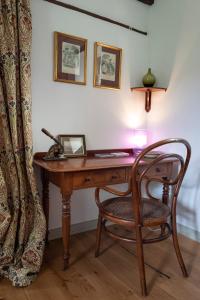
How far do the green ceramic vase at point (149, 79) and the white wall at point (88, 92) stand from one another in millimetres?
121

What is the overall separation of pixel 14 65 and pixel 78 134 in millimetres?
802

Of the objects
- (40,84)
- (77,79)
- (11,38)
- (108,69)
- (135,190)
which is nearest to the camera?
(135,190)

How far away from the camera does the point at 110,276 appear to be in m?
1.66

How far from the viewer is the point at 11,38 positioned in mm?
1646

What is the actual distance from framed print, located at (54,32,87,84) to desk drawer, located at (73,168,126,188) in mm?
876

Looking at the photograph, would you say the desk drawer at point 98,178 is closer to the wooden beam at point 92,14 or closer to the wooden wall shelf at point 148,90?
the wooden wall shelf at point 148,90

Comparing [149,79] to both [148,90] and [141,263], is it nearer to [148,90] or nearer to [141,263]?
[148,90]

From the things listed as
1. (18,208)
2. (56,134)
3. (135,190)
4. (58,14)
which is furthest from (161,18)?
(18,208)

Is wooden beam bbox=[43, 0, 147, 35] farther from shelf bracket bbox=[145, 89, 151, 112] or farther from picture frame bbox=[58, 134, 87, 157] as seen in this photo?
picture frame bbox=[58, 134, 87, 157]

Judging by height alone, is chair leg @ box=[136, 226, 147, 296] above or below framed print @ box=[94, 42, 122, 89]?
below

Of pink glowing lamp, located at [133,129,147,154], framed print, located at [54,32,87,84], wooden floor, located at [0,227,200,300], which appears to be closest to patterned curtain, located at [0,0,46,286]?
wooden floor, located at [0,227,200,300]

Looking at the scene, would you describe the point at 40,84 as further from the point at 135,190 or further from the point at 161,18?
the point at 161,18

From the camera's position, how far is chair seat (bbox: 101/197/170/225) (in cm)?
156

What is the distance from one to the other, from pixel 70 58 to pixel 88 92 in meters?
0.33
